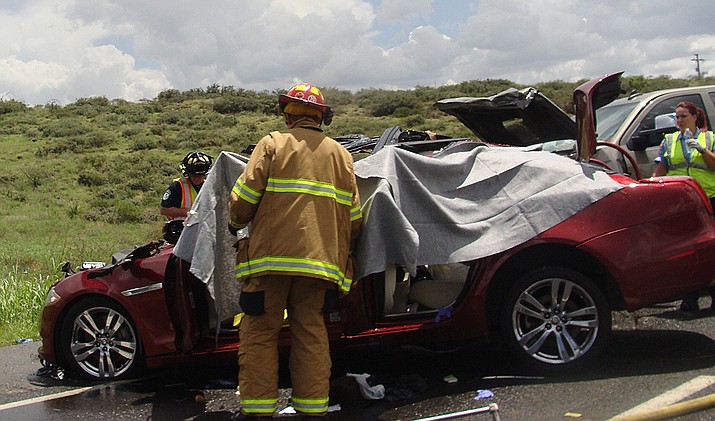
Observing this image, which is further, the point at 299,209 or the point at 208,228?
the point at 208,228

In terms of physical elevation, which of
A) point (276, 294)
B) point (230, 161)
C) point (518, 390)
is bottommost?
point (518, 390)

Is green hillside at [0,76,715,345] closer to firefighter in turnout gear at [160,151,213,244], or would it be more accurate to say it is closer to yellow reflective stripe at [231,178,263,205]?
firefighter in turnout gear at [160,151,213,244]

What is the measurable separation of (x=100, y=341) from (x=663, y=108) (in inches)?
253

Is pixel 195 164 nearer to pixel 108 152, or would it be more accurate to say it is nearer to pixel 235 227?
pixel 235 227

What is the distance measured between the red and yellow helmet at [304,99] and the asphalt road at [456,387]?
1.80 metres

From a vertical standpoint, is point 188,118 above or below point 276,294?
above

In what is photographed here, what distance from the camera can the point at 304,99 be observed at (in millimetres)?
4285

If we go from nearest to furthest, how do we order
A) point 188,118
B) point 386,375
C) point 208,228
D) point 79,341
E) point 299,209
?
point 299,209 → point 208,228 → point 386,375 → point 79,341 → point 188,118

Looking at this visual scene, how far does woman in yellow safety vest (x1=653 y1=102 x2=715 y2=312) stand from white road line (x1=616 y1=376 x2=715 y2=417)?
72.1 inches

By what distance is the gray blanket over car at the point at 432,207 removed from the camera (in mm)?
4648

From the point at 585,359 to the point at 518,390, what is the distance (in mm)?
517

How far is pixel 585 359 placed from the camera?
192 inches

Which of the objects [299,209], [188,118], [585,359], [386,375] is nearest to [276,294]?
[299,209]

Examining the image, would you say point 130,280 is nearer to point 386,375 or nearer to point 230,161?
point 230,161
